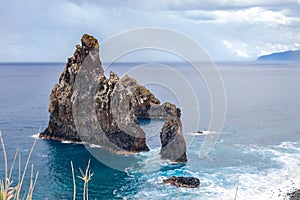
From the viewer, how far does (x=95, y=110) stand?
80250 mm

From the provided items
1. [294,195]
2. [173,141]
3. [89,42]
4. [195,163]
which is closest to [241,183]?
[294,195]

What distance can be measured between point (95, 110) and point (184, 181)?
31.6 metres

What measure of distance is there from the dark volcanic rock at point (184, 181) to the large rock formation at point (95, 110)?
1455 cm

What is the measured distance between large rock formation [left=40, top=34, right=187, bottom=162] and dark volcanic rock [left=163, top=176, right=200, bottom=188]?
1455cm

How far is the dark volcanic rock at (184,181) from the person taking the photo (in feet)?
178

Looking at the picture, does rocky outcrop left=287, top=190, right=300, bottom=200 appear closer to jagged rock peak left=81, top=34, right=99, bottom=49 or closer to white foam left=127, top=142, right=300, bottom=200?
white foam left=127, top=142, right=300, bottom=200

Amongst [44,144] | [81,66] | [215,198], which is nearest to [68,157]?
[44,144]

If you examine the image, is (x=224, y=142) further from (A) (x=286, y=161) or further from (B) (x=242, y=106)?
(B) (x=242, y=106)

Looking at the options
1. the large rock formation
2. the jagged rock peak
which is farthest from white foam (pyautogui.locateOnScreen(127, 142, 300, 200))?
the jagged rock peak

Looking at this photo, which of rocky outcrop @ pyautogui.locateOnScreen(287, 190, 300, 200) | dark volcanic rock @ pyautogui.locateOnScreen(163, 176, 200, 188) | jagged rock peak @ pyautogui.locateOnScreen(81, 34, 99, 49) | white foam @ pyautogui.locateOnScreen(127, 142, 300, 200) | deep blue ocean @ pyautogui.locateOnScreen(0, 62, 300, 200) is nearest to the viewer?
rocky outcrop @ pyautogui.locateOnScreen(287, 190, 300, 200)

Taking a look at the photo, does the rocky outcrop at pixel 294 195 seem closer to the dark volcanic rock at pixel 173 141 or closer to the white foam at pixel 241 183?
the white foam at pixel 241 183

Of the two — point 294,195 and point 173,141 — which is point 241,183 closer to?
point 294,195

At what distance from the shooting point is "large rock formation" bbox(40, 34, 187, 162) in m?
74.6

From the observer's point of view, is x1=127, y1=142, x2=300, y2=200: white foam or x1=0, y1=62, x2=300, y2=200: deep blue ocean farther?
x1=0, y1=62, x2=300, y2=200: deep blue ocean
